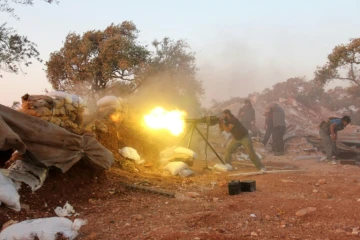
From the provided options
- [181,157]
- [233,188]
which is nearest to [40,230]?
[233,188]

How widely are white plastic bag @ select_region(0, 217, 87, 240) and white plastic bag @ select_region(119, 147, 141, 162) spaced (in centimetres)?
422

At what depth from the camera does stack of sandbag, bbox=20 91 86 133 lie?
578 centimetres

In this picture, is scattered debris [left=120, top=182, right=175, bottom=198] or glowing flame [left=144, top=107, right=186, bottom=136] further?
glowing flame [left=144, top=107, right=186, bottom=136]

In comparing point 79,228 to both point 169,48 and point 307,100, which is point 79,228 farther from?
point 307,100

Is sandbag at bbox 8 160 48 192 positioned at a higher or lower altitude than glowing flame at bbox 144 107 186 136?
lower

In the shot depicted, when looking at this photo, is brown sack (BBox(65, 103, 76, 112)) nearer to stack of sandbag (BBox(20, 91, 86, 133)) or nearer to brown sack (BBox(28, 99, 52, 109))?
stack of sandbag (BBox(20, 91, 86, 133))

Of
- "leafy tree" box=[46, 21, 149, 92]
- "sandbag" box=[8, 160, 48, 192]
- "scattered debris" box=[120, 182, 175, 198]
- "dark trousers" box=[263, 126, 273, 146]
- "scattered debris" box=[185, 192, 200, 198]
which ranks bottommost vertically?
"scattered debris" box=[185, 192, 200, 198]

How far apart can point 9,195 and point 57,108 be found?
2148mm

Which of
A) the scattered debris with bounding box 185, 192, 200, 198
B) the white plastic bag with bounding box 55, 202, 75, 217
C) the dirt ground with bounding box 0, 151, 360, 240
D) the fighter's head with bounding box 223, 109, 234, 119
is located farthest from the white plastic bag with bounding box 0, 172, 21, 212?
the fighter's head with bounding box 223, 109, 234, 119

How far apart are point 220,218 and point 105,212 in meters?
1.63

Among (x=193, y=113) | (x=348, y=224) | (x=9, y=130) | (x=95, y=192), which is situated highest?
(x=193, y=113)

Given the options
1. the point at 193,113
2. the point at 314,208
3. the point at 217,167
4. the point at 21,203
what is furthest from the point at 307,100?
the point at 21,203

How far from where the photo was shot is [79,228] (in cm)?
405

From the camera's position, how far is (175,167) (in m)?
8.03
